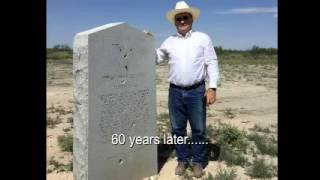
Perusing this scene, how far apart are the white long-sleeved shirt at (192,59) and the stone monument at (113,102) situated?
37cm

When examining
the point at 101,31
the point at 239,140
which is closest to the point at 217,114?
the point at 239,140

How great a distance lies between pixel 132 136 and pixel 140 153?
33 centimetres

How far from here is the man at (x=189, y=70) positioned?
5770 millimetres

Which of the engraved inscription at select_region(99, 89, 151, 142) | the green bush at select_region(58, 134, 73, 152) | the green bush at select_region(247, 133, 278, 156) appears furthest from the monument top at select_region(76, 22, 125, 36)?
the green bush at select_region(247, 133, 278, 156)

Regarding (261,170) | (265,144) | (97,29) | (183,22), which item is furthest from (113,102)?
(265,144)

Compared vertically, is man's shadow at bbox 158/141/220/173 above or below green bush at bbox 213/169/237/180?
above

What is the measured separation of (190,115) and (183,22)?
1.25m

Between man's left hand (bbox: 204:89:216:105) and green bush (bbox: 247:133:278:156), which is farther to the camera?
green bush (bbox: 247:133:278:156)

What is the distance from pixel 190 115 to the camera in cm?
591

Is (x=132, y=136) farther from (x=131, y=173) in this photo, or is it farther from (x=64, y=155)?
(x=64, y=155)

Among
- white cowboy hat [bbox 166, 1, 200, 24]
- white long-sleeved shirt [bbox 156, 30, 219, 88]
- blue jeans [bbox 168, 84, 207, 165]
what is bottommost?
blue jeans [bbox 168, 84, 207, 165]

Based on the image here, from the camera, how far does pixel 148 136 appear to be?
6047 millimetres

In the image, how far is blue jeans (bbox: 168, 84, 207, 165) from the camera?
584cm

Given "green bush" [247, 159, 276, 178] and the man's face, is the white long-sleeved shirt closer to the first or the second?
the man's face
